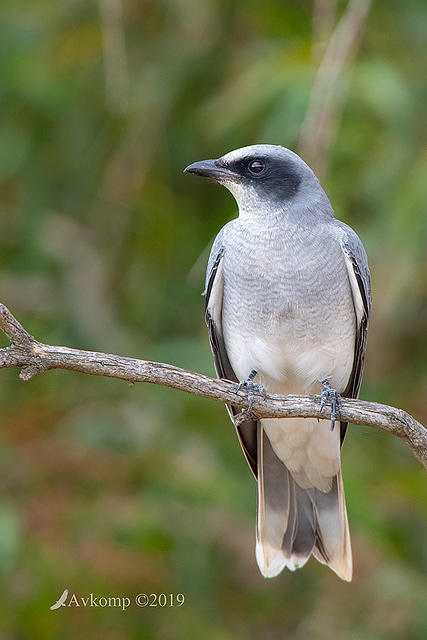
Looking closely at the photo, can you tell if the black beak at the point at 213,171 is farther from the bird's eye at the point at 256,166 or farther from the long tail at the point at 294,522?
the long tail at the point at 294,522

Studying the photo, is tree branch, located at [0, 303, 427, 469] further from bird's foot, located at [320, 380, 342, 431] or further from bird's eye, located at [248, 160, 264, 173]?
bird's eye, located at [248, 160, 264, 173]

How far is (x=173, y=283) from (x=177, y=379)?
398 centimetres

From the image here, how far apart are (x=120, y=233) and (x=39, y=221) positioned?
63cm

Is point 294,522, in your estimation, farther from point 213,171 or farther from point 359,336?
point 213,171

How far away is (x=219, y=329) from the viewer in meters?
5.87

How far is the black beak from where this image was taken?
5609 mm

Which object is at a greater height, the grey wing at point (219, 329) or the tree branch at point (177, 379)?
the grey wing at point (219, 329)

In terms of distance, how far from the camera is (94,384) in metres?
7.48

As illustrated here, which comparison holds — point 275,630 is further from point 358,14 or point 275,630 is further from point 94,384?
point 358,14

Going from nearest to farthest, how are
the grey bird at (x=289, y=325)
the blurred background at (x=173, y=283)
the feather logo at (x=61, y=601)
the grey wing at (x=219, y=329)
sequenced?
the grey bird at (x=289, y=325)
the grey wing at (x=219, y=329)
the feather logo at (x=61, y=601)
the blurred background at (x=173, y=283)

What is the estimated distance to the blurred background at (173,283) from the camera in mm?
6258

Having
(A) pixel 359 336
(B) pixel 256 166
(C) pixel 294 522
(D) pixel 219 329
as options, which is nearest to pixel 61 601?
(C) pixel 294 522

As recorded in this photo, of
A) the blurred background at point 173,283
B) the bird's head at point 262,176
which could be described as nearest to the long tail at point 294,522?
the blurred background at point 173,283

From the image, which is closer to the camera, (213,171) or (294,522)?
(213,171)
